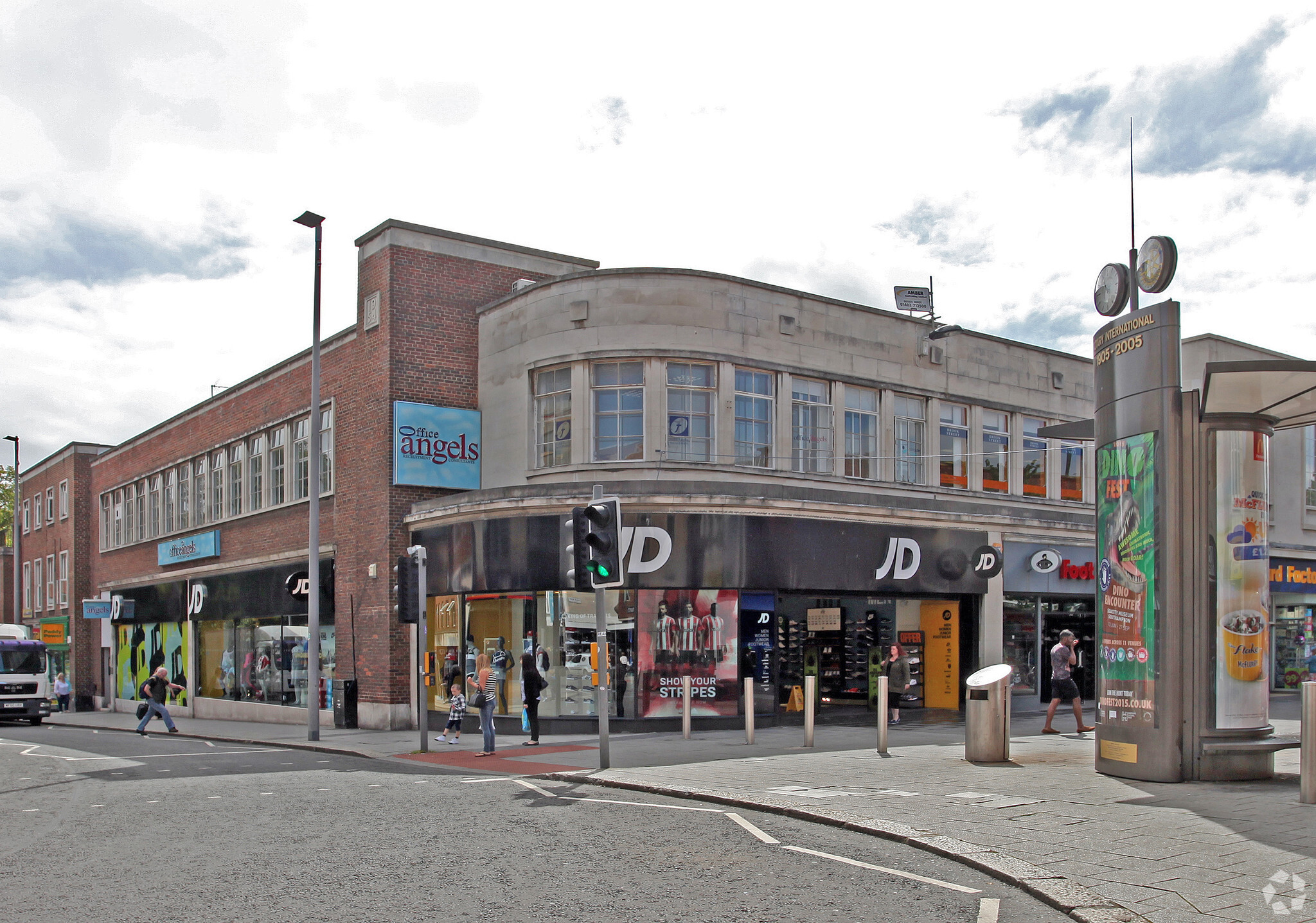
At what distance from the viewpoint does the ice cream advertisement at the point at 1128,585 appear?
12398 mm

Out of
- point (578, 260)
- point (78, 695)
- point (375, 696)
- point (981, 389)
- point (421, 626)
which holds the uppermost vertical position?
point (578, 260)

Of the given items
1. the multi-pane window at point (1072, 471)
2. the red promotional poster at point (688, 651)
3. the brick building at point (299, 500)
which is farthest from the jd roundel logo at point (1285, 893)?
the multi-pane window at point (1072, 471)

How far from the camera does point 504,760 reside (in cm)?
1659

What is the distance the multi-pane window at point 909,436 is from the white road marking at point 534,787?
13.6 m

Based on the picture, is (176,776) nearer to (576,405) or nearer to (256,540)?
(576,405)

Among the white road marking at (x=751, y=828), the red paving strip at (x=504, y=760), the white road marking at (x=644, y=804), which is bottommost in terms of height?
the red paving strip at (x=504, y=760)

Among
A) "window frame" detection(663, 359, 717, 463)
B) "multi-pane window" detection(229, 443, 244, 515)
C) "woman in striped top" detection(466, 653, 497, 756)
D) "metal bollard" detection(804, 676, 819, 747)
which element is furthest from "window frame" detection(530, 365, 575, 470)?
"multi-pane window" detection(229, 443, 244, 515)

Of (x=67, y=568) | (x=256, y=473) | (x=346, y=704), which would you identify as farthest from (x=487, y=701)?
(x=67, y=568)

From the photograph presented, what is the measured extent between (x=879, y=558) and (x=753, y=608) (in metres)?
3.16

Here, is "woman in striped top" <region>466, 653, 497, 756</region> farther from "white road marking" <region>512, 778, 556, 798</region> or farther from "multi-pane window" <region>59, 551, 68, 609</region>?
"multi-pane window" <region>59, 551, 68, 609</region>

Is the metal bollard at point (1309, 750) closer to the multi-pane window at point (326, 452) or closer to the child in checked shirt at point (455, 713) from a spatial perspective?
the child in checked shirt at point (455, 713)

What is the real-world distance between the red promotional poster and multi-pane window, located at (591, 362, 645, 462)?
9.21 ft

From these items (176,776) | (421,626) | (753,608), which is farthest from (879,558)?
(176,776)

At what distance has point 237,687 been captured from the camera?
31.8 m
